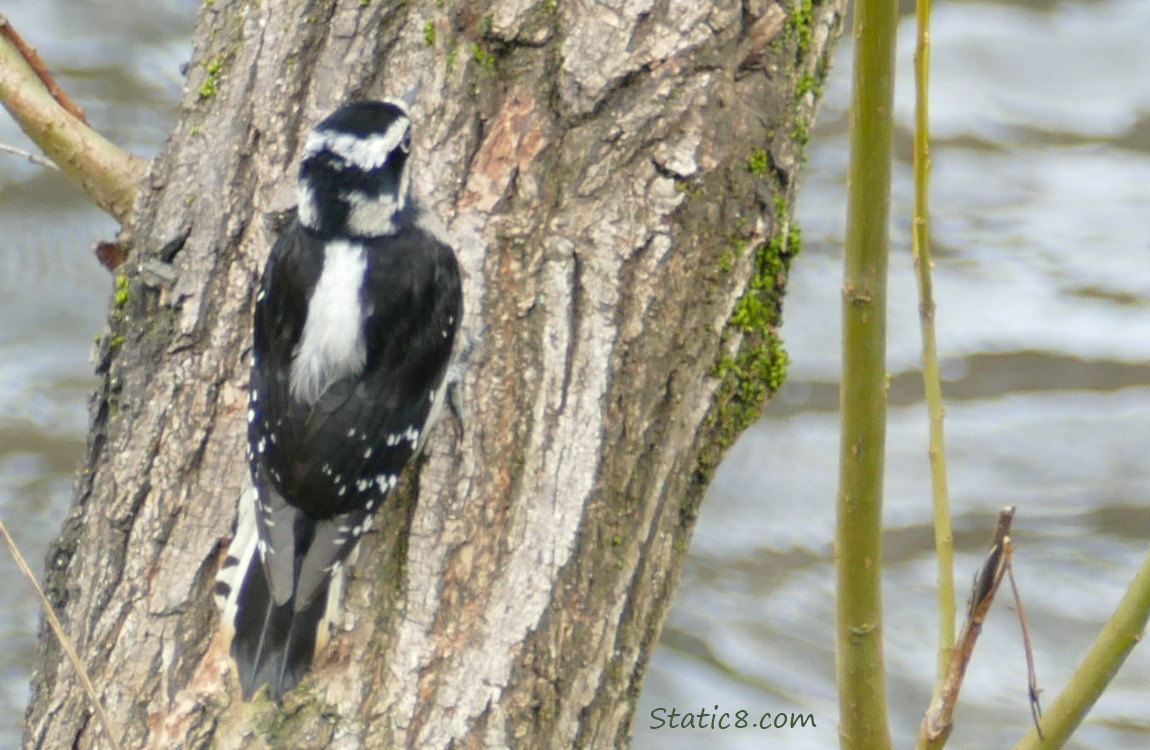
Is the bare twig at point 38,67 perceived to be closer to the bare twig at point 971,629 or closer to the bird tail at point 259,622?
the bird tail at point 259,622

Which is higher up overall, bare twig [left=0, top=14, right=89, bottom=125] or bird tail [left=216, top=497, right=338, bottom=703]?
bare twig [left=0, top=14, right=89, bottom=125]

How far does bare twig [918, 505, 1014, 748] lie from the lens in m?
1.70

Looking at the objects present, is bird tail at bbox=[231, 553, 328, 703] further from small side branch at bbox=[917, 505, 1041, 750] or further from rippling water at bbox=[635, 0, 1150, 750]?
rippling water at bbox=[635, 0, 1150, 750]

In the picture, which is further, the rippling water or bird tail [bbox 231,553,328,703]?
the rippling water

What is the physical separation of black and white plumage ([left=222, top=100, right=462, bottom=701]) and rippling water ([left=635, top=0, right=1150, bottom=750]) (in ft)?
8.07

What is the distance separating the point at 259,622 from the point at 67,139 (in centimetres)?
130

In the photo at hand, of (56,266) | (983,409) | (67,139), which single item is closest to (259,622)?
(67,139)

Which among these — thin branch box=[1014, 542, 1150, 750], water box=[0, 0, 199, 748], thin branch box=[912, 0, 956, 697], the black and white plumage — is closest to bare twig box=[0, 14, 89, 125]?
the black and white plumage

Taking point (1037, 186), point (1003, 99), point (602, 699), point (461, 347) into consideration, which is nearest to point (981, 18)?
point (1003, 99)

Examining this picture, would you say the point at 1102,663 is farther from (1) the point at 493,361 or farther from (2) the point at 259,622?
(2) the point at 259,622

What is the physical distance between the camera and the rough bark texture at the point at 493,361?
8.13 feet

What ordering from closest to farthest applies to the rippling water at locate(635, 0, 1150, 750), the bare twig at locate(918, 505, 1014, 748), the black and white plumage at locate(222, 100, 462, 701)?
the bare twig at locate(918, 505, 1014, 748)
the black and white plumage at locate(222, 100, 462, 701)
the rippling water at locate(635, 0, 1150, 750)

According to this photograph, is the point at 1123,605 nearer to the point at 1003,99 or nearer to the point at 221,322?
the point at 221,322

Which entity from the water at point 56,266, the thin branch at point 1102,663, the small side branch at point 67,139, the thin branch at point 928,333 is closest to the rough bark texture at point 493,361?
the small side branch at point 67,139
